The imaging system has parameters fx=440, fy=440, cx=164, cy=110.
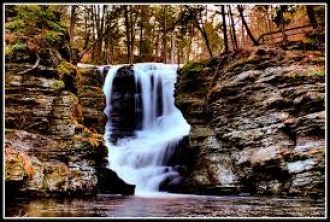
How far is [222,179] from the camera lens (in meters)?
13.5

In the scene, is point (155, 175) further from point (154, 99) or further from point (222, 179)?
point (154, 99)

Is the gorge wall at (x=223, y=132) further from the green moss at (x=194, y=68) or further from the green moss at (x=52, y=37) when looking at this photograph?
the green moss at (x=194, y=68)

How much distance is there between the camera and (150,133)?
17.8 m

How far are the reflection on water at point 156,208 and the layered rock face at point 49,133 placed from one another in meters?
1.05

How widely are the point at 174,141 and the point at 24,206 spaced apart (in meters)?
6.91

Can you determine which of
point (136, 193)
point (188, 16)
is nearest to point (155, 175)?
point (136, 193)

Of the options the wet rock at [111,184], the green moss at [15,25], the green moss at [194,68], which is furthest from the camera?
the green moss at [194,68]

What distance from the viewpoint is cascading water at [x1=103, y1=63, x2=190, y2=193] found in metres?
14.0

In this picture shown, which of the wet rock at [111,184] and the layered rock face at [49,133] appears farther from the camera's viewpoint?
A: the wet rock at [111,184]

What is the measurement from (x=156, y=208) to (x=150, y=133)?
29.1 ft

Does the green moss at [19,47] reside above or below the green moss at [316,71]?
above

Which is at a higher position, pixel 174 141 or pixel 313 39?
pixel 313 39

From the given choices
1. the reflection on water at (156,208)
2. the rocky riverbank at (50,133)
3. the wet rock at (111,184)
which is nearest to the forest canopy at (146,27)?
the rocky riverbank at (50,133)

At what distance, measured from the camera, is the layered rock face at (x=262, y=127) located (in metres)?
11.9
